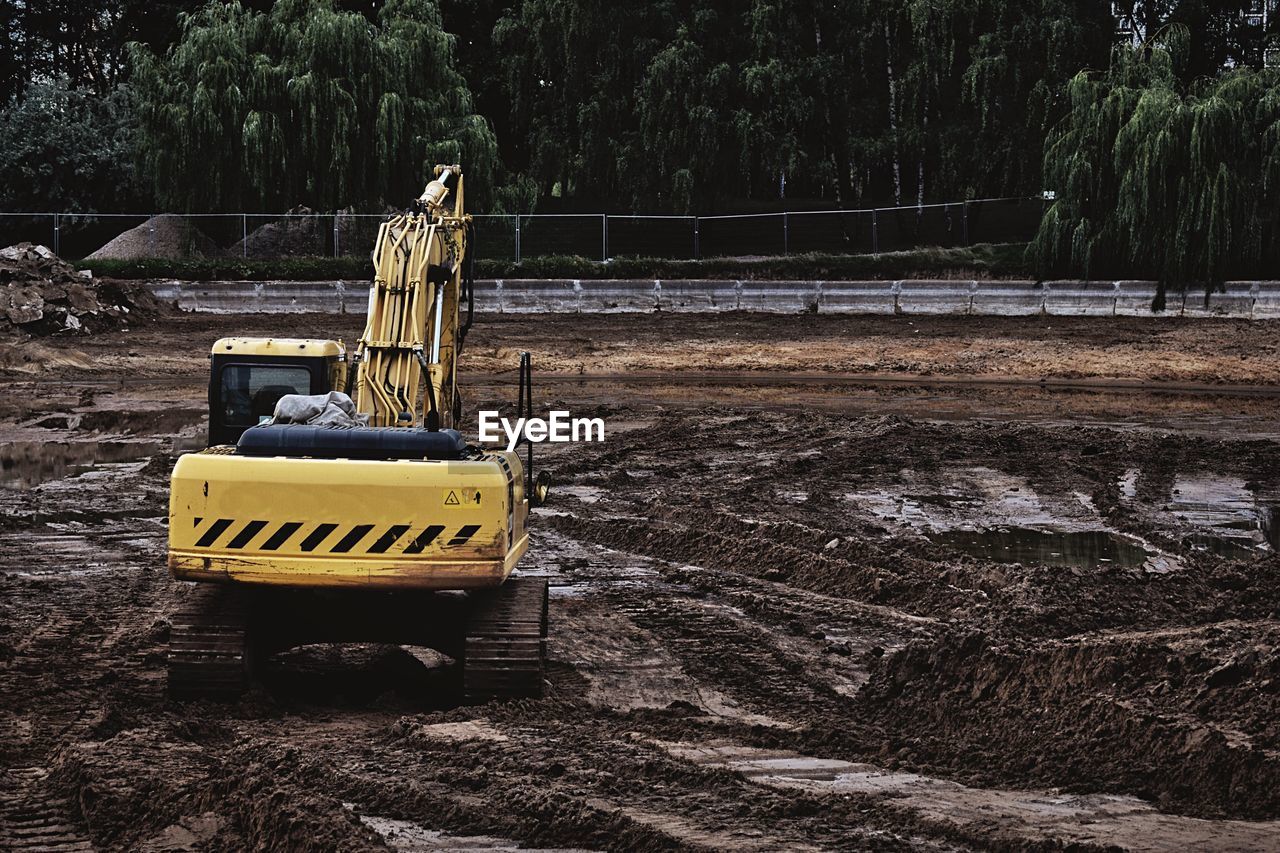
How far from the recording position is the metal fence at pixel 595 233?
3662cm

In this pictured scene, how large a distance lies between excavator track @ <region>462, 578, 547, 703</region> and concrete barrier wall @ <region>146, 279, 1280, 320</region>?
81.1 ft

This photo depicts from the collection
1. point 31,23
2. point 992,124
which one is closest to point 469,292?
point 992,124

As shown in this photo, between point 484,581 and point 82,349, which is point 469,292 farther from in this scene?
point 82,349

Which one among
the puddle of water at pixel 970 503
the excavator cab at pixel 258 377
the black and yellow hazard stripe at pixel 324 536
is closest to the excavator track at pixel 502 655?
the black and yellow hazard stripe at pixel 324 536

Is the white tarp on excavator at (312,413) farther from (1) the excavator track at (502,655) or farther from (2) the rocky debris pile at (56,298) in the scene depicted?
(2) the rocky debris pile at (56,298)

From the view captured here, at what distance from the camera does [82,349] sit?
94.4 feet

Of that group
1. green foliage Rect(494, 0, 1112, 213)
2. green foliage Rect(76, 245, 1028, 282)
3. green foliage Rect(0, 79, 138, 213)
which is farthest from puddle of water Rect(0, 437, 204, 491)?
green foliage Rect(0, 79, 138, 213)

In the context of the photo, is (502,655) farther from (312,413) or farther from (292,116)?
(292,116)

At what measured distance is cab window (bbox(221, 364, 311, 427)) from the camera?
12914 mm

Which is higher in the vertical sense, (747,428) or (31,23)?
(31,23)

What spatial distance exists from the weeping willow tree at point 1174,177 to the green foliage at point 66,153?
78.5 ft

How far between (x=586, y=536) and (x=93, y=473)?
274 inches

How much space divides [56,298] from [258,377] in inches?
775

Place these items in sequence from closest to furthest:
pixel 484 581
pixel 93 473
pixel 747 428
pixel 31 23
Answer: pixel 484 581
pixel 93 473
pixel 747 428
pixel 31 23
